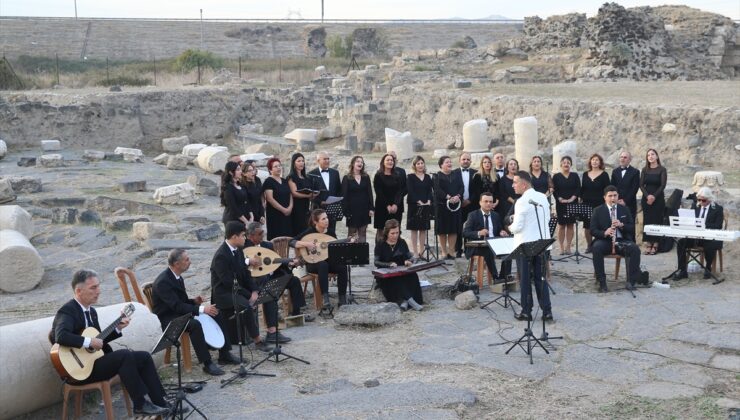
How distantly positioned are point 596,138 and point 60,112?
17.4m

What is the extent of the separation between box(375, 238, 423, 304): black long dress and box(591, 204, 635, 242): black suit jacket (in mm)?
2546

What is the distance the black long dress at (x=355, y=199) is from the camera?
40.3ft

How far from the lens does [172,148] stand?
28.2 m

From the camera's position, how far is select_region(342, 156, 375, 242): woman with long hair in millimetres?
12273

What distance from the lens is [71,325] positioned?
6.93 m

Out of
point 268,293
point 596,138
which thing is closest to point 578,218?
point 268,293

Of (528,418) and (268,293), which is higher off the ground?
(268,293)

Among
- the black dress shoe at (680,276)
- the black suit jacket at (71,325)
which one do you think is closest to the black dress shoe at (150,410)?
the black suit jacket at (71,325)

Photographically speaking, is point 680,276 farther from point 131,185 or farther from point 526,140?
point 131,185

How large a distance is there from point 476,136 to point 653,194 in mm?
9796

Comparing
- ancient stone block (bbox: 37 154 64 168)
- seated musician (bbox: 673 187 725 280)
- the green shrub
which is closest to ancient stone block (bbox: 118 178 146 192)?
ancient stone block (bbox: 37 154 64 168)

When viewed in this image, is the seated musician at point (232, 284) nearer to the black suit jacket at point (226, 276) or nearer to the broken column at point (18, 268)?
the black suit jacket at point (226, 276)

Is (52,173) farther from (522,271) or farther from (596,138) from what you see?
(522,271)

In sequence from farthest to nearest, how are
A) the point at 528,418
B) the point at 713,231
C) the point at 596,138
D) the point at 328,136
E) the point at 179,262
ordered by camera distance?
the point at 328,136 → the point at 596,138 → the point at 713,231 → the point at 179,262 → the point at 528,418
